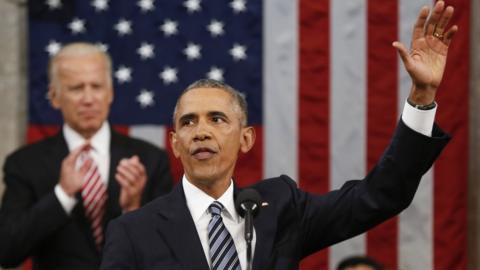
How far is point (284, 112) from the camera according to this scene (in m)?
7.35

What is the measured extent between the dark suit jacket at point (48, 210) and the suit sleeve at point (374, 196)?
229 centimetres

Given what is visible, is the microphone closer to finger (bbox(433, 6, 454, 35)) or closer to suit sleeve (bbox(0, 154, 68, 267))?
finger (bbox(433, 6, 454, 35))

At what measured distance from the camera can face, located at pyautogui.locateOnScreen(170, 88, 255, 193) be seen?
3.76m

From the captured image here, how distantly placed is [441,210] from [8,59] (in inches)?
112

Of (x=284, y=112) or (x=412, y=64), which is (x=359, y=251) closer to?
(x=284, y=112)

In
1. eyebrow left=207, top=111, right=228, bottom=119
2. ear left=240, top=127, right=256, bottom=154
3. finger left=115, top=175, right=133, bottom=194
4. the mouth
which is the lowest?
finger left=115, top=175, right=133, bottom=194

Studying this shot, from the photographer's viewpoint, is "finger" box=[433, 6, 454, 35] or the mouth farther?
the mouth

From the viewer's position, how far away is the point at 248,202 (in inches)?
141

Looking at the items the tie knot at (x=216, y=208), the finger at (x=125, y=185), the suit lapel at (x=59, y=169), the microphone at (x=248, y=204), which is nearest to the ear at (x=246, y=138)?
the tie knot at (x=216, y=208)

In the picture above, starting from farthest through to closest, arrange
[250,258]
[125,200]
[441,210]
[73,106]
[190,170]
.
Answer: [441,210] < [73,106] < [125,200] < [190,170] < [250,258]

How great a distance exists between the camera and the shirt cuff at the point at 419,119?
144 inches

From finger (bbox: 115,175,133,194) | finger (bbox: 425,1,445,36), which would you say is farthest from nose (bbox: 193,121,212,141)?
finger (bbox: 115,175,133,194)

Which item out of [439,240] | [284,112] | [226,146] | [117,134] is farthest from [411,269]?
[226,146]

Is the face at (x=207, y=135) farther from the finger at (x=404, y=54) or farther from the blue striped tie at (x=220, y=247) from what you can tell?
the finger at (x=404, y=54)
